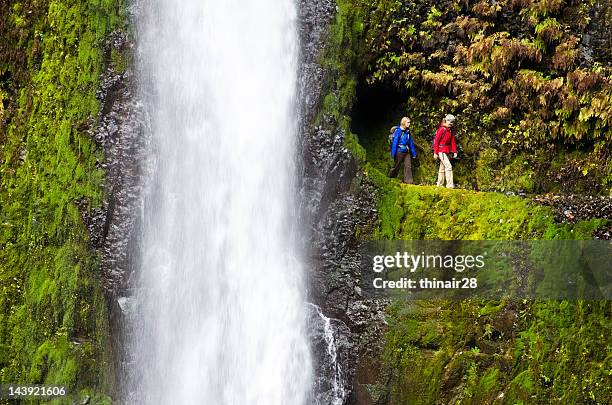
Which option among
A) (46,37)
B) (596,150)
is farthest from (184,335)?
(596,150)

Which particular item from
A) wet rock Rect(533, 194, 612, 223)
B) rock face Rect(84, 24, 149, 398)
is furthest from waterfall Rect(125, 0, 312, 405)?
wet rock Rect(533, 194, 612, 223)

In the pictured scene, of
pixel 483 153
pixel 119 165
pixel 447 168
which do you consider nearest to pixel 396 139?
pixel 447 168

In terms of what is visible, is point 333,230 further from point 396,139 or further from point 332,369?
point 396,139

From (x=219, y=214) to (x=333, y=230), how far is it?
1445mm

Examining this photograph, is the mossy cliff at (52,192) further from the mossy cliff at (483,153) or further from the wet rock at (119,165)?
the mossy cliff at (483,153)

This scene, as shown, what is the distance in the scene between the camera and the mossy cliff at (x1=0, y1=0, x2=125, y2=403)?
8.18 m

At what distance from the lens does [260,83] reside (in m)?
8.82

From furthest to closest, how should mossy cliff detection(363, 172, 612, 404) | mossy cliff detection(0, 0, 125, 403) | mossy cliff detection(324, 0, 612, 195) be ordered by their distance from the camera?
mossy cliff detection(324, 0, 612, 195) → mossy cliff detection(0, 0, 125, 403) → mossy cliff detection(363, 172, 612, 404)

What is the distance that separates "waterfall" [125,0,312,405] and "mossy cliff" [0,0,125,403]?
59 cm

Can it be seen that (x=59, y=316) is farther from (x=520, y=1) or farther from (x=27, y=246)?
(x=520, y=1)

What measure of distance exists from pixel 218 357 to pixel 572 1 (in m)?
6.69

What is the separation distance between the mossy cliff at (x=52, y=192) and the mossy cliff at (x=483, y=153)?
3113 mm

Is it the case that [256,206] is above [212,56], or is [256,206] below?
below

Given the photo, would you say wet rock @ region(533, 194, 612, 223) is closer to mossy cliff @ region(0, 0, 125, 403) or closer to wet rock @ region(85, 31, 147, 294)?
wet rock @ region(85, 31, 147, 294)
